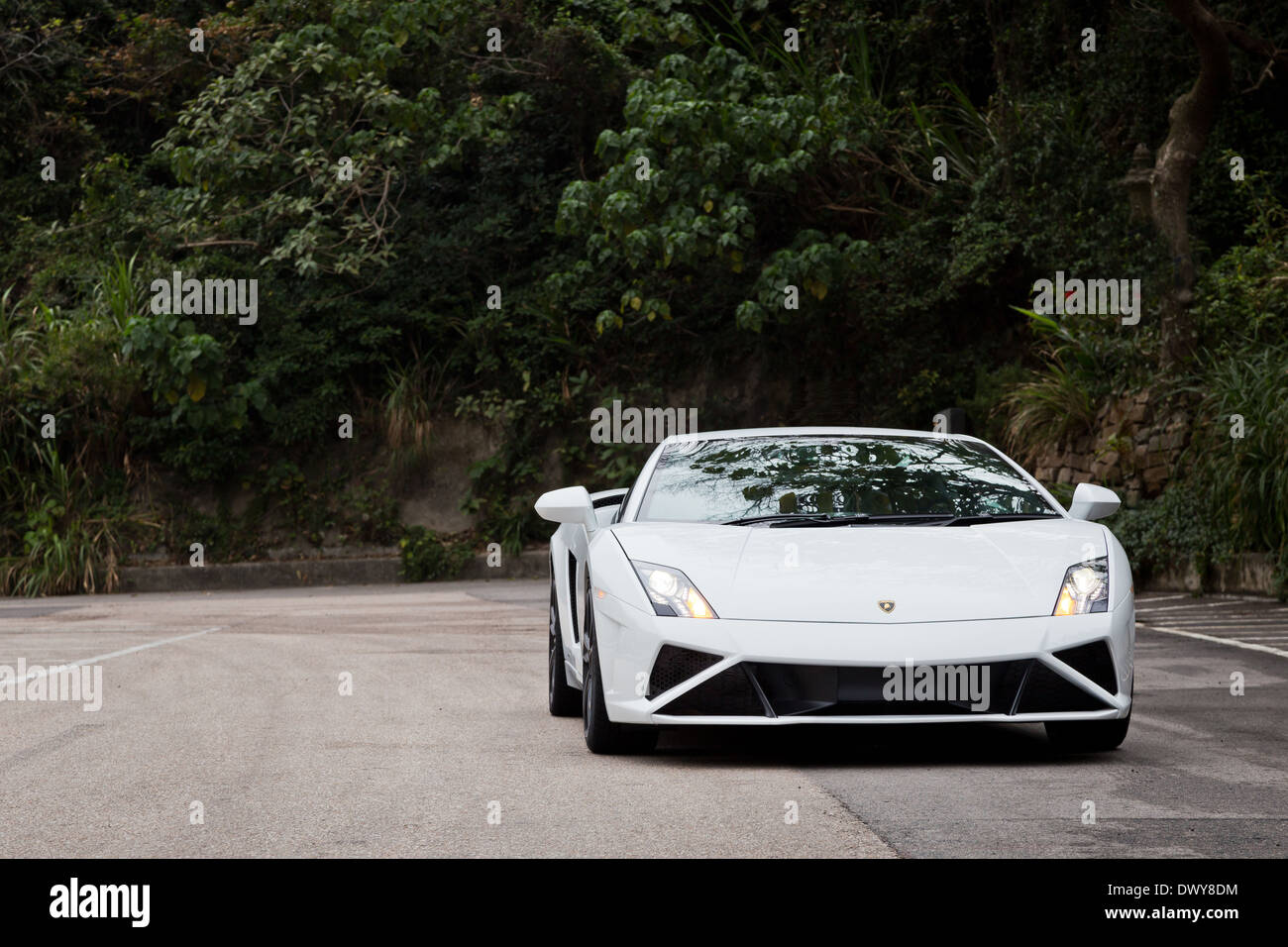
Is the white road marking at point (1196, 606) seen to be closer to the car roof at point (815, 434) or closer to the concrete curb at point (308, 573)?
the car roof at point (815, 434)

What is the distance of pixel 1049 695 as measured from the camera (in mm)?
6105

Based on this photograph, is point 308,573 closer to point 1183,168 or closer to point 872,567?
point 1183,168

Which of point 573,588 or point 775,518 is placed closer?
point 775,518

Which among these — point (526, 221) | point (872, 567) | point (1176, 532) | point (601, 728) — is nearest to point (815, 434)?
point (872, 567)

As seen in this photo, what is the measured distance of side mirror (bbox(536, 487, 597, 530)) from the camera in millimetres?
7164

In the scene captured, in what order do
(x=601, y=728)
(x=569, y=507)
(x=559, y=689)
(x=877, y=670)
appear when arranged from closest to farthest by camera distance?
(x=877, y=670), (x=601, y=728), (x=569, y=507), (x=559, y=689)

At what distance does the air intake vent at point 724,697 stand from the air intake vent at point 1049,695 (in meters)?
0.95

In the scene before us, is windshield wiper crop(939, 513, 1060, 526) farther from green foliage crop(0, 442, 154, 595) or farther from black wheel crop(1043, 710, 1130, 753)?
green foliage crop(0, 442, 154, 595)

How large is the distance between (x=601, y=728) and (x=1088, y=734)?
1.85 metres

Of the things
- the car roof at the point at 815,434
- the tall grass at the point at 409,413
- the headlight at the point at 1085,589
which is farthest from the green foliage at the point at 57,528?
the headlight at the point at 1085,589

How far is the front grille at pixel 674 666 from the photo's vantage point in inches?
240

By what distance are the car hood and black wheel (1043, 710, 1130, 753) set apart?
539 millimetres

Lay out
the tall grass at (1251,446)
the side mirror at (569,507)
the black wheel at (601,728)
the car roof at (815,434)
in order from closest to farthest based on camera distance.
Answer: the black wheel at (601,728)
the side mirror at (569,507)
the car roof at (815,434)
the tall grass at (1251,446)

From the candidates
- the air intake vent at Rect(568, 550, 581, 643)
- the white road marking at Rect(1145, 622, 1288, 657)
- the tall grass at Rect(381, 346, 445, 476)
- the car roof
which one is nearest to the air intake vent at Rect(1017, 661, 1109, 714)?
the car roof
